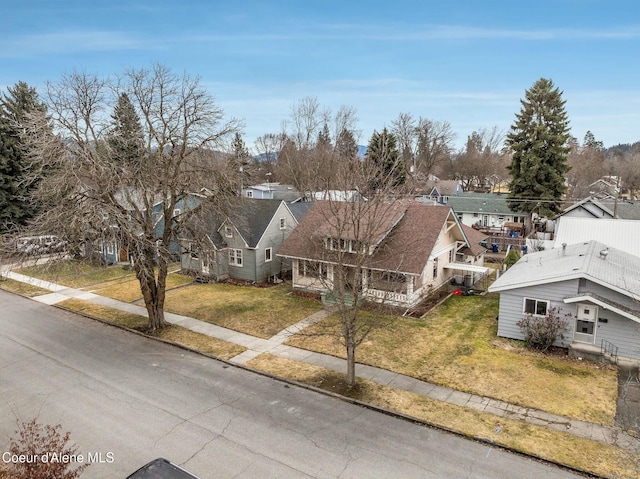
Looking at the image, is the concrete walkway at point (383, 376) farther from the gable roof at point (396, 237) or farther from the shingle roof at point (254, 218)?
the shingle roof at point (254, 218)

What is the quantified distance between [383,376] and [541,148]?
34.7 metres

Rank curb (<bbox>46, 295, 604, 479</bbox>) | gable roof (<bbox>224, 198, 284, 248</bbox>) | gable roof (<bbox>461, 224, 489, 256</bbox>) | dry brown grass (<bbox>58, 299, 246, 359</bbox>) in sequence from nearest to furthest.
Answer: curb (<bbox>46, 295, 604, 479</bbox>)
dry brown grass (<bbox>58, 299, 246, 359</bbox>)
gable roof (<bbox>461, 224, 489, 256</bbox>)
gable roof (<bbox>224, 198, 284, 248</bbox>)

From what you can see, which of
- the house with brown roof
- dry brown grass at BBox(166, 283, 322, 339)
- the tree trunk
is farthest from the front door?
dry brown grass at BBox(166, 283, 322, 339)

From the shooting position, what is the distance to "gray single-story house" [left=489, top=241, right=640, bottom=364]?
648 inches

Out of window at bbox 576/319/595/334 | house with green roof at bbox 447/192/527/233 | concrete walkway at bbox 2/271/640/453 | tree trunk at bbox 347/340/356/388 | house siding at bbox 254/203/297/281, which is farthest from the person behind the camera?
house with green roof at bbox 447/192/527/233

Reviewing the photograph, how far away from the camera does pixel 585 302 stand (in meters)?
17.0

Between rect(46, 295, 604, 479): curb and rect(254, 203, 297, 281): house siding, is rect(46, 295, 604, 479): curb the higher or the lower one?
the lower one

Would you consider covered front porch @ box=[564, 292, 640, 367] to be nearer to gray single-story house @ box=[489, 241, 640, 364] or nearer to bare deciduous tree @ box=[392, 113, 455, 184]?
gray single-story house @ box=[489, 241, 640, 364]

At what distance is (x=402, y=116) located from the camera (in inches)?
2837

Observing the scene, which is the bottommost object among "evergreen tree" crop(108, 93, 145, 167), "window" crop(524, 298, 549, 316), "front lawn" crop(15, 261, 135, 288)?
"front lawn" crop(15, 261, 135, 288)

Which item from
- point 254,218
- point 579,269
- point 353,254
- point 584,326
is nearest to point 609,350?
point 584,326

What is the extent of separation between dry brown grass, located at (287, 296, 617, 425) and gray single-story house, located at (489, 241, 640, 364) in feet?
3.50

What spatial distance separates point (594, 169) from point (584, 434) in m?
89.1

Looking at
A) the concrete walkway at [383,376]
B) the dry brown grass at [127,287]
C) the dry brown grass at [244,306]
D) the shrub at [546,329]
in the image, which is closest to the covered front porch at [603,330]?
the shrub at [546,329]
